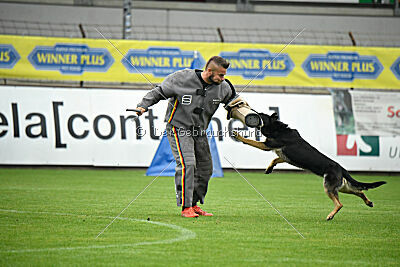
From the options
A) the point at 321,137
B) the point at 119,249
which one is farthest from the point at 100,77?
the point at 119,249

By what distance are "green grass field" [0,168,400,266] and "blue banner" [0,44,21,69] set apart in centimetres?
578

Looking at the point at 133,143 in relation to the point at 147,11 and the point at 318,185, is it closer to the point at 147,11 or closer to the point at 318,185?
the point at 318,185

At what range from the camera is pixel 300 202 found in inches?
397

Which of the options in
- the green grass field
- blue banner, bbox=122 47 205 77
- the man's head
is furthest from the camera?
blue banner, bbox=122 47 205 77

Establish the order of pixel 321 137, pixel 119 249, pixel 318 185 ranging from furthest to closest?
pixel 321 137 < pixel 318 185 < pixel 119 249

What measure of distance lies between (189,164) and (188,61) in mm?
9716

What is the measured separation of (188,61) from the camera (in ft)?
56.2

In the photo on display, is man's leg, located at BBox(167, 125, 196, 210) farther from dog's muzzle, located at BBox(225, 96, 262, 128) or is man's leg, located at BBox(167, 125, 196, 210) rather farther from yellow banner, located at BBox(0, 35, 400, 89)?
yellow banner, located at BBox(0, 35, 400, 89)

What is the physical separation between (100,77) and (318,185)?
6.71 meters

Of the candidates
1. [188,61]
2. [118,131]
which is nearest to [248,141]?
[118,131]

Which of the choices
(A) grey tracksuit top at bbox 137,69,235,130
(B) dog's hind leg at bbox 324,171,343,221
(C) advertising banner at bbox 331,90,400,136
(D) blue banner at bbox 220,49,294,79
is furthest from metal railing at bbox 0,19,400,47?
(B) dog's hind leg at bbox 324,171,343,221

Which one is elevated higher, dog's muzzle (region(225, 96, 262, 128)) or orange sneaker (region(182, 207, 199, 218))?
dog's muzzle (region(225, 96, 262, 128))

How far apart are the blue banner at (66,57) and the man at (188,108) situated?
9.44 metres

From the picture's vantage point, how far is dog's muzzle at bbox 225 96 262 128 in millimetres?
7715
